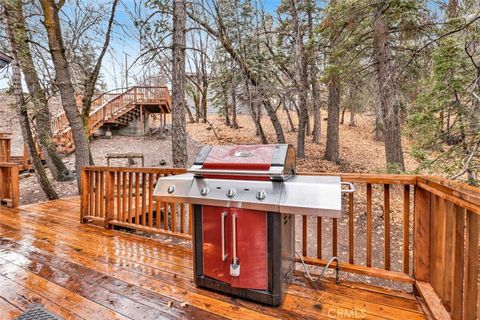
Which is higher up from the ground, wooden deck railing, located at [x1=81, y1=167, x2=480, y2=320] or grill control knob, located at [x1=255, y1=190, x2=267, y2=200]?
grill control knob, located at [x1=255, y1=190, x2=267, y2=200]

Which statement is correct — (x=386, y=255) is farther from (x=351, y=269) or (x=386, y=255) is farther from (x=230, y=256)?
(x=230, y=256)

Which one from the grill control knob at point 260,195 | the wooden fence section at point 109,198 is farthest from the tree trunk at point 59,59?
the grill control knob at point 260,195

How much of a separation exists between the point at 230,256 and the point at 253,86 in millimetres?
5852

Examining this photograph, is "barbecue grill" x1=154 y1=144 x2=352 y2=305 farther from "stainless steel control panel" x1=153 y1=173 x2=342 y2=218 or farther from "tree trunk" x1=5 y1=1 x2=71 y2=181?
"tree trunk" x1=5 y1=1 x2=71 y2=181

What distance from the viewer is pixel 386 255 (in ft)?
7.42

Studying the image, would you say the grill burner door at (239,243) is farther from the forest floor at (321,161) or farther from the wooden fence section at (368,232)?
the forest floor at (321,161)

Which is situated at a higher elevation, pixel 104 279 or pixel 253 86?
pixel 253 86

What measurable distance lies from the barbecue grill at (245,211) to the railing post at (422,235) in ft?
2.28

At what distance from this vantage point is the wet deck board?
194 cm

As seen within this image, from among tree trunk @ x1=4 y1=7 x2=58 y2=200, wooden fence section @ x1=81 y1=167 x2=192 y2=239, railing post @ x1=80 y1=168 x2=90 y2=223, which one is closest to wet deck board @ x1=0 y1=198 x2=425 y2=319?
wooden fence section @ x1=81 y1=167 x2=192 y2=239

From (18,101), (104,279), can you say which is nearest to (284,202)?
(104,279)

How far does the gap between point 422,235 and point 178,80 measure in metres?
4.06

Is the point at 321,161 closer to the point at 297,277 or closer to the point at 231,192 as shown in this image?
the point at 297,277

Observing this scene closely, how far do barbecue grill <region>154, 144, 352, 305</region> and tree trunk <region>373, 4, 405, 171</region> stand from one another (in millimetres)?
4913
